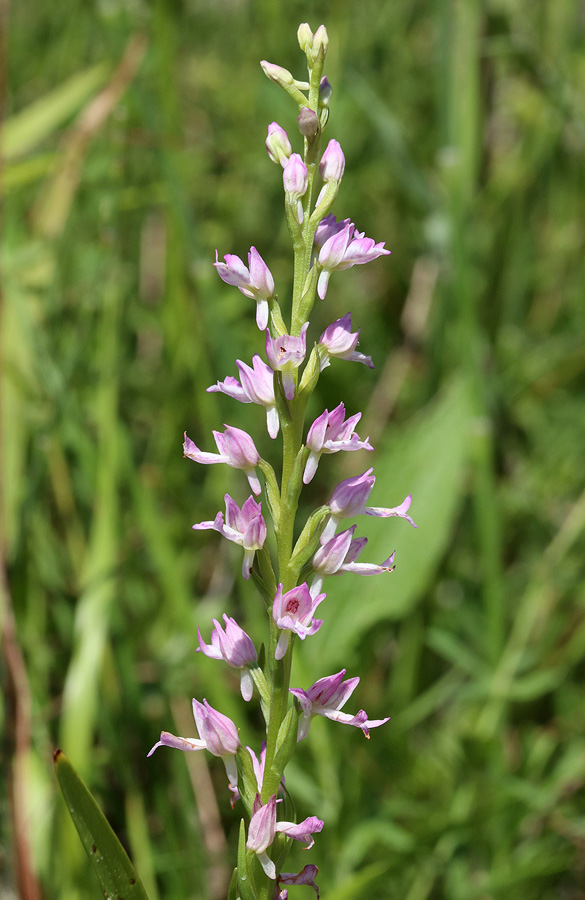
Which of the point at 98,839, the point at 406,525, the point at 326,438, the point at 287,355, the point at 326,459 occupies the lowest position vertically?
the point at 326,459

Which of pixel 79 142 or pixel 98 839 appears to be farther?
pixel 79 142

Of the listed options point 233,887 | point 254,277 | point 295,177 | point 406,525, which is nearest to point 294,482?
point 254,277

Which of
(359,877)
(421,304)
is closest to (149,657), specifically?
(359,877)

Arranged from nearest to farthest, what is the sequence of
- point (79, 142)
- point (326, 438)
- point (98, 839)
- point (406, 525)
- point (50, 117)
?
point (98, 839) → point (326, 438) → point (406, 525) → point (79, 142) → point (50, 117)

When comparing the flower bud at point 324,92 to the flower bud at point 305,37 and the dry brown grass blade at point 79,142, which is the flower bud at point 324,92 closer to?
the flower bud at point 305,37

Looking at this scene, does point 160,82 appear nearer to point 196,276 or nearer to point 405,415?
point 196,276

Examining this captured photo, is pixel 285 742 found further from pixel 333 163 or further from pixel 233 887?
pixel 333 163

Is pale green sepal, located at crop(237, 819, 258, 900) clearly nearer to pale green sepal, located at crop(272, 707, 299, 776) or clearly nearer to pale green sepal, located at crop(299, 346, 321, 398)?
pale green sepal, located at crop(272, 707, 299, 776)

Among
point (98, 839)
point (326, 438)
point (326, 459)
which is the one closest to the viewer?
point (98, 839)
